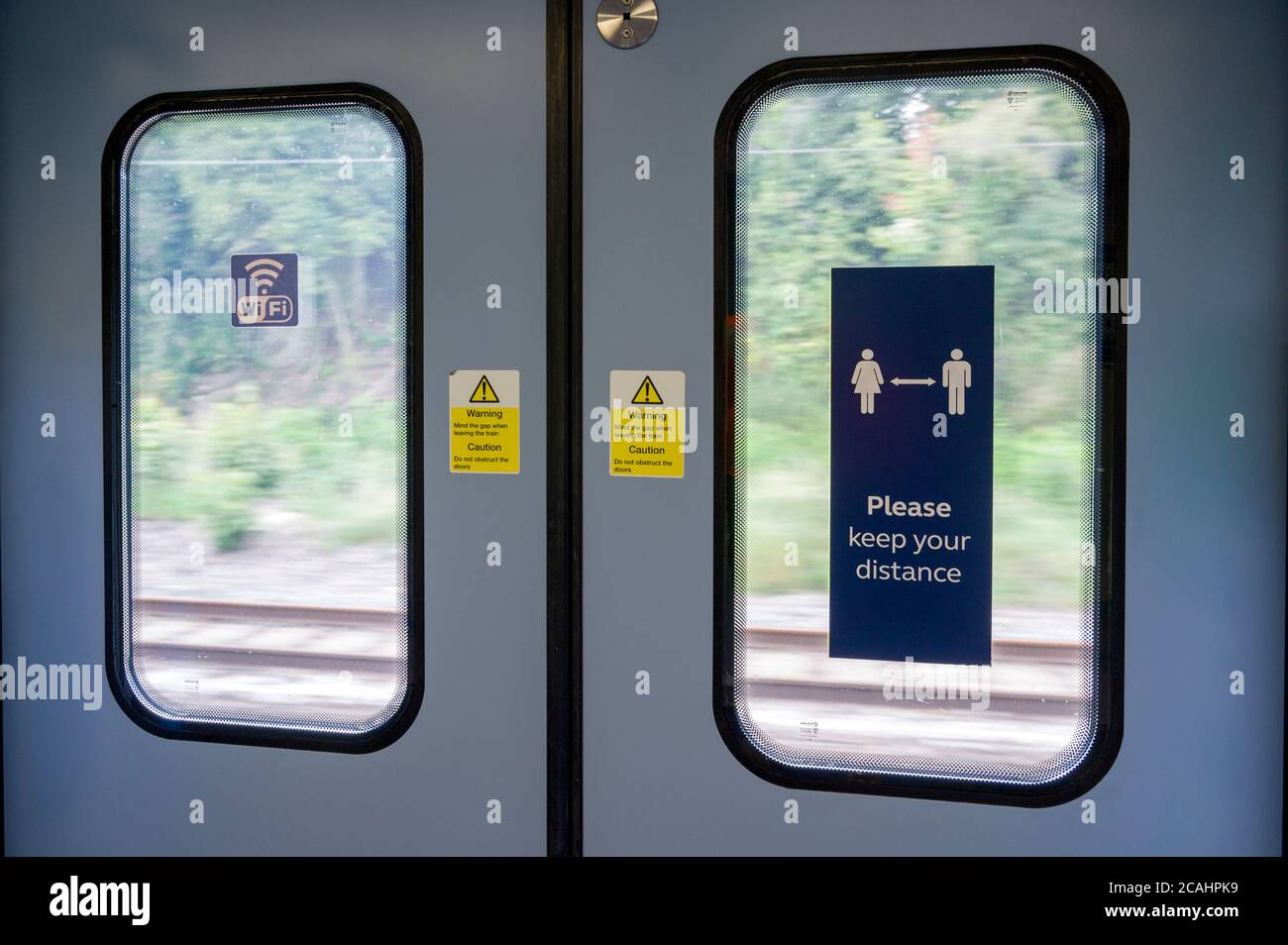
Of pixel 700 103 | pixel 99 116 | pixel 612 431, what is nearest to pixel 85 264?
pixel 99 116

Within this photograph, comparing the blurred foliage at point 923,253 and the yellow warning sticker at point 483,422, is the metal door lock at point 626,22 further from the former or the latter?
the yellow warning sticker at point 483,422

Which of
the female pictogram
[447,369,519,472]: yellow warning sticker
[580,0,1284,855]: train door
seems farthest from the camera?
[447,369,519,472]: yellow warning sticker

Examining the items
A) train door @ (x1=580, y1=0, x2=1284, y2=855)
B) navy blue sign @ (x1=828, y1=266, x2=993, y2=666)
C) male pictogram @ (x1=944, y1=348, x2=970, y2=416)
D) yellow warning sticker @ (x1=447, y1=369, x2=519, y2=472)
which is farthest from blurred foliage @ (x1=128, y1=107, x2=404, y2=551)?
male pictogram @ (x1=944, y1=348, x2=970, y2=416)

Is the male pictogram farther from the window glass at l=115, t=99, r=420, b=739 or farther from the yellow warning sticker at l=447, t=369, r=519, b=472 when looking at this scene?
the window glass at l=115, t=99, r=420, b=739

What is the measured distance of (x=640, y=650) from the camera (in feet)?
7.33

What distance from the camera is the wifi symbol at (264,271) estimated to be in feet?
7.67

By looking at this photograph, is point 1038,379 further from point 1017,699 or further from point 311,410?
point 311,410

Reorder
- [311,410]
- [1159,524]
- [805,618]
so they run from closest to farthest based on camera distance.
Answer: [1159,524] < [805,618] < [311,410]

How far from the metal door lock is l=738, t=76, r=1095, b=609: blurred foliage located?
30 centimetres

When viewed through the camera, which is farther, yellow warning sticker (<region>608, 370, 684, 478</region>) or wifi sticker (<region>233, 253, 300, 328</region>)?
wifi sticker (<region>233, 253, 300, 328</region>)

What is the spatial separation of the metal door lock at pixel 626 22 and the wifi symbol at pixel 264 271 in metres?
0.90

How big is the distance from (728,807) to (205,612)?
1306 millimetres

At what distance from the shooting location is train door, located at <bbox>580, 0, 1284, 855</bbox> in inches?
79.1

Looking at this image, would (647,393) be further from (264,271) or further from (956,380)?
(264,271)
